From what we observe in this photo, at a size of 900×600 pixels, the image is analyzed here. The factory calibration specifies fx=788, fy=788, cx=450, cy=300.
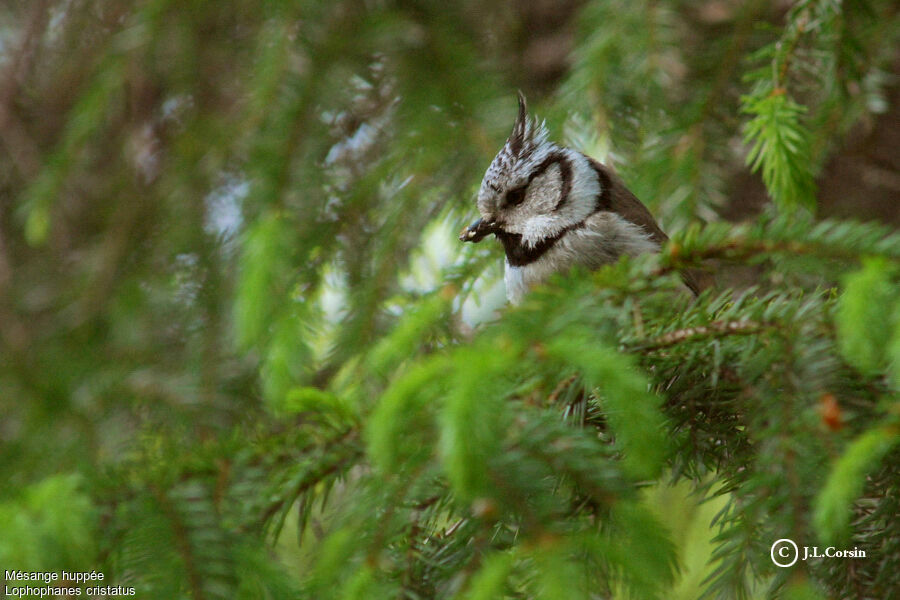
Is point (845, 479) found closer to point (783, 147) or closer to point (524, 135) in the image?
point (783, 147)

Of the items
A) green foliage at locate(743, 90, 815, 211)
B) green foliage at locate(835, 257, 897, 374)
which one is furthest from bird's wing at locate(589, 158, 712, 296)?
green foliage at locate(835, 257, 897, 374)

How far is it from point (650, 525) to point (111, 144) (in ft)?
7.36

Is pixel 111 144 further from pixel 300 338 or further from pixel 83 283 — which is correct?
pixel 300 338

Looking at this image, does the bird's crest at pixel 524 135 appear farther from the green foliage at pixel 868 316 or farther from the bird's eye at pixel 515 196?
the green foliage at pixel 868 316

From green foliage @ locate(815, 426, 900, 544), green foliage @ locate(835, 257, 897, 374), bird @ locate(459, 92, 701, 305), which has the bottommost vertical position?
bird @ locate(459, 92, 701, 305)

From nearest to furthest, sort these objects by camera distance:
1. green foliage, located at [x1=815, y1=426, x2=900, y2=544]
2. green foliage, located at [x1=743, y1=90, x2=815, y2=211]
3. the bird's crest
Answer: green foliage, located at [x1=815, y1=426, x2=900, y2=544] → green foliage, located at [x1=743, y1=90, x2=815, y2=211] → the bird's crest

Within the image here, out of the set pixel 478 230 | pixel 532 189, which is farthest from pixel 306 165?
pixel 532 189

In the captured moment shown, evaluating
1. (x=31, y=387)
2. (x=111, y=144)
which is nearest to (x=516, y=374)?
(x=31, y=387)

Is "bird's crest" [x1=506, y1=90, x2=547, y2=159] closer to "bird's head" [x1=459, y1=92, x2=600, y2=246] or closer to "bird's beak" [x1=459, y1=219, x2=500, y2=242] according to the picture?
"bird's head" [x1=459, y1=92, x2=600, y2=246]

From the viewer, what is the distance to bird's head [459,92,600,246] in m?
1.90

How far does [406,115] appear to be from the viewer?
1990 mm

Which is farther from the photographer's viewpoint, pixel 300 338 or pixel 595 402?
pixel 300 338

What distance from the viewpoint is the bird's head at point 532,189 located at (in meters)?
1.90

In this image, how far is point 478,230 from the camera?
192 centimetres
